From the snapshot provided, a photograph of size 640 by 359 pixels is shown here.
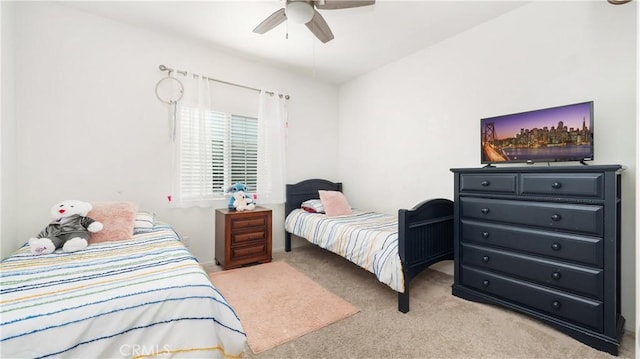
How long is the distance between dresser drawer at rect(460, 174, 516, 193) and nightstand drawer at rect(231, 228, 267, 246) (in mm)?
2296

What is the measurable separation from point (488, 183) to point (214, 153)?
9.81 feet

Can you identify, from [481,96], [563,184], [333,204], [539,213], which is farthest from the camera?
[333,204]

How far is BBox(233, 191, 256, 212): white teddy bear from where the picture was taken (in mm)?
3113

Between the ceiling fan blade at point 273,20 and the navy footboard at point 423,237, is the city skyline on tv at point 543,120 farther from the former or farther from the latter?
the ceiling fan blade at point 273,20

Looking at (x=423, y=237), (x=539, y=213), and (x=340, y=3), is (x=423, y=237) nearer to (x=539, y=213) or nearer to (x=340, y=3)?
(x=539, y=213)

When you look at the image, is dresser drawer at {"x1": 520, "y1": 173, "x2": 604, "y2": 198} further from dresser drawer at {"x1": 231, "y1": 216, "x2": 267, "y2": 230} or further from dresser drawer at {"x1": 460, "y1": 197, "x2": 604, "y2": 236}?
dresser drawer at {"x1": 231, "y1": 216, "x2": 267, "y2": 230}

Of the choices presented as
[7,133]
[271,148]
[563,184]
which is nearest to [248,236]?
[271,148]

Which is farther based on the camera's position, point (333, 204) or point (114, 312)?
point (333, 204)

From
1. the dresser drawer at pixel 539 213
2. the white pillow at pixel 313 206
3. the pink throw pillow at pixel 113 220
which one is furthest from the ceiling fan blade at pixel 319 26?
the pink throw pillow at pixel 113 220

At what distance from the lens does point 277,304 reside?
2197 millimetres

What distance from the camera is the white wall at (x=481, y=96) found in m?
1.87

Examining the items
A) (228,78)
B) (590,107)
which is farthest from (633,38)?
(228,78)

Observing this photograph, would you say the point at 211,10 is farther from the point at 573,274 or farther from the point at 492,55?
the point at 573,274

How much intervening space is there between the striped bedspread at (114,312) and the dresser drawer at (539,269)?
1.99m
